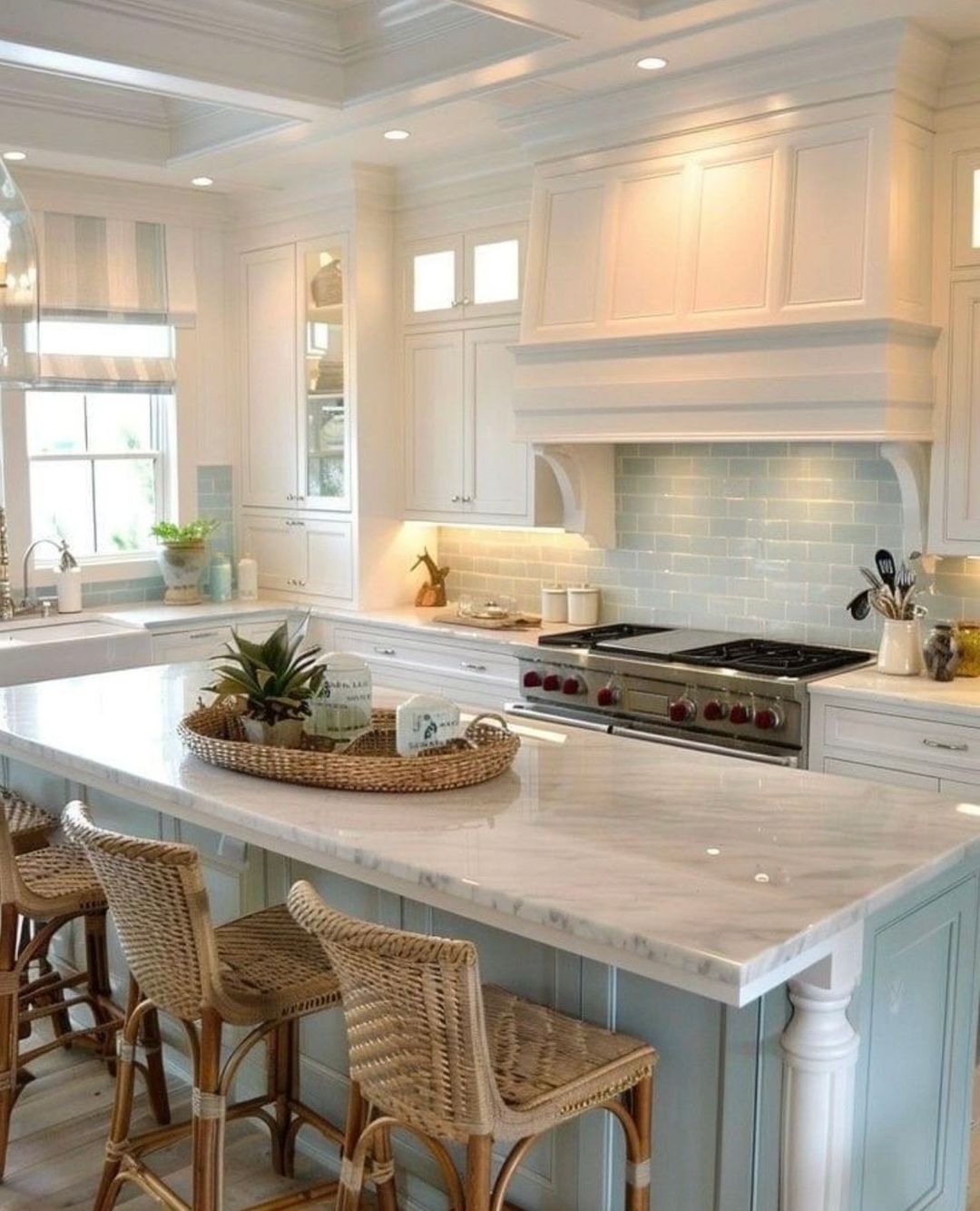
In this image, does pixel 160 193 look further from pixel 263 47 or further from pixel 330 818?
pixel 330 818

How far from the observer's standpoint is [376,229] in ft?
18.2

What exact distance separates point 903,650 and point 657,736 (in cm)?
83

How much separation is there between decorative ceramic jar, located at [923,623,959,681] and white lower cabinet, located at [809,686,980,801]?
0.88 feet

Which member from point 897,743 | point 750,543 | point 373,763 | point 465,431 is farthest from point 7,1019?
point 465,431

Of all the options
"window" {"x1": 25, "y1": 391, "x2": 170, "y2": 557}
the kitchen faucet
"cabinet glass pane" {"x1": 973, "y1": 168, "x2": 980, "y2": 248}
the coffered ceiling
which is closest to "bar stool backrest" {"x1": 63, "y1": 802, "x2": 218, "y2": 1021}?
the coffered ceiling

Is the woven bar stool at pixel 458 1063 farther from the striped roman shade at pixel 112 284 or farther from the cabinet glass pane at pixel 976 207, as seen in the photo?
the striped roman shade at pixel 112 284

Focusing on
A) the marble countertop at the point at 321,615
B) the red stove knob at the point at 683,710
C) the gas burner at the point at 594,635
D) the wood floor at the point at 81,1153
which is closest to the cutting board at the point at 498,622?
the marble countertop at the point at 321,615

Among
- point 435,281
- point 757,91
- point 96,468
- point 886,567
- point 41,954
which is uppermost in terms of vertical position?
point 757,91

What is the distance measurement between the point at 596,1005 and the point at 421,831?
1.40 feet

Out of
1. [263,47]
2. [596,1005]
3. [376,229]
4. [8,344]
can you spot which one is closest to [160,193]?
[376,229]

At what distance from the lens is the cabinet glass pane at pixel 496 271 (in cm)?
511

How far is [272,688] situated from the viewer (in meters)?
2.92

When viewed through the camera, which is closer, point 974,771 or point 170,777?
point 170,777

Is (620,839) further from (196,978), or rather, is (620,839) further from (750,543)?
(750,543)
